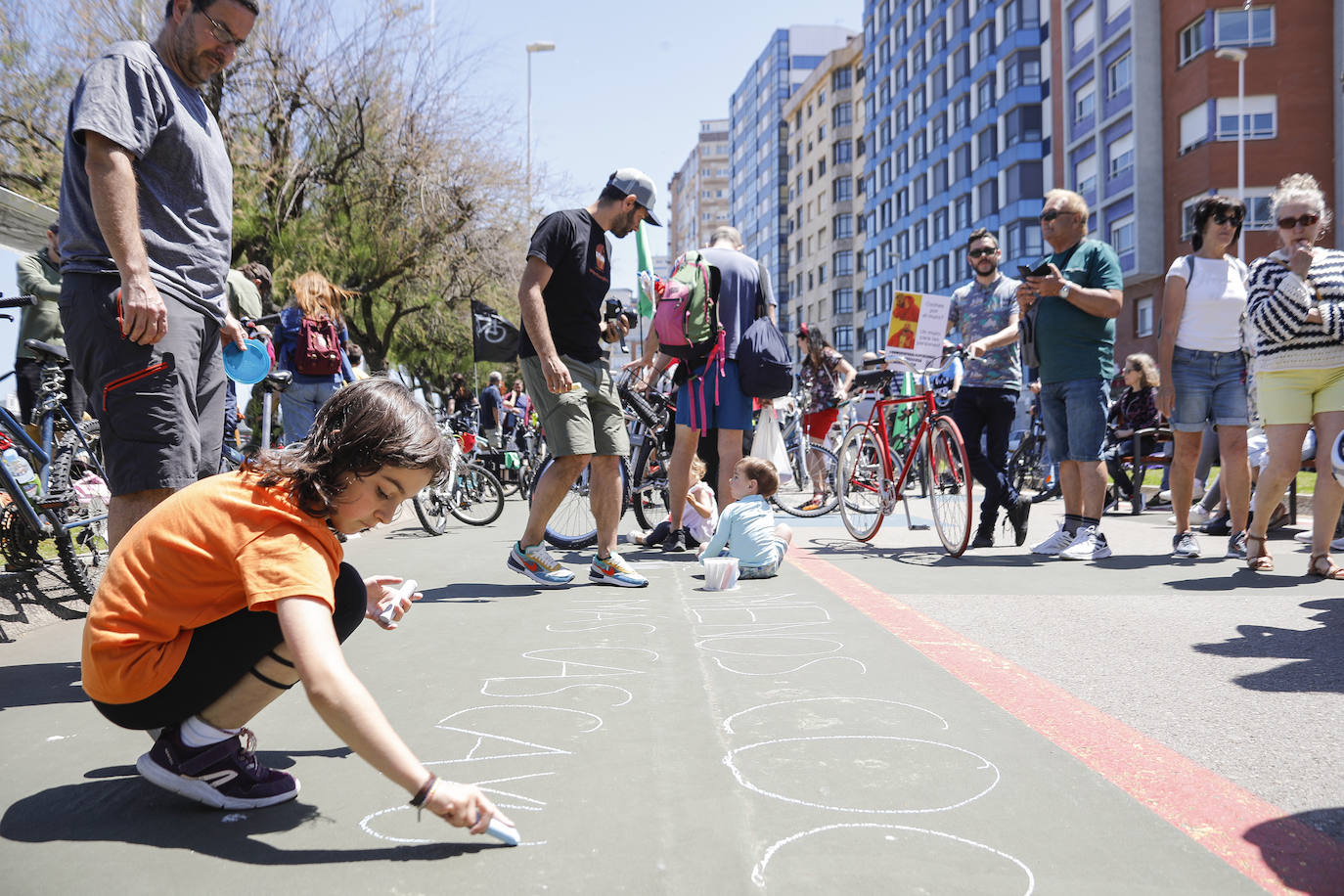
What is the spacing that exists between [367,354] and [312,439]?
24.9 m

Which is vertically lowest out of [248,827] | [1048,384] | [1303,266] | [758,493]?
[248,827]

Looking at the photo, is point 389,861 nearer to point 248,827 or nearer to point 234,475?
point 248,827

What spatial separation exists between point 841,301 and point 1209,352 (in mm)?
73586

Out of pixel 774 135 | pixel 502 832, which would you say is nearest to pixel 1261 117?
pixel 502 832

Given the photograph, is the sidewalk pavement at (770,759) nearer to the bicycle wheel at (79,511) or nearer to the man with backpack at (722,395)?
the bicycle wheel at (79,511)

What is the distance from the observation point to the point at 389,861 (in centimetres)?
192

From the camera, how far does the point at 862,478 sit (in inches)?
299

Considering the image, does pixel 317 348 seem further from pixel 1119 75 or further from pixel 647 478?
pixel 1119 75

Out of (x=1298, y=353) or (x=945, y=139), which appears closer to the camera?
(x=1298, y=353)

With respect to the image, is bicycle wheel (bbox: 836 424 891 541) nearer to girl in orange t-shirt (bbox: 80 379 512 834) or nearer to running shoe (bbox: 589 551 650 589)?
running shoe (bbox: 589 551 650 589)

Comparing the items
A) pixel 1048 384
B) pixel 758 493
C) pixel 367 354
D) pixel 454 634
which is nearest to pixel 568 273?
pixel 758 493

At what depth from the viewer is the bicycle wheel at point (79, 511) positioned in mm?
4402

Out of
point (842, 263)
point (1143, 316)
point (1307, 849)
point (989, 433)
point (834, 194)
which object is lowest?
point (1307, 849)

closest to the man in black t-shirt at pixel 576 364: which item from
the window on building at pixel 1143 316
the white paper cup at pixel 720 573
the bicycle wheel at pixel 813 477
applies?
the white paper cup at pixel 720 573
